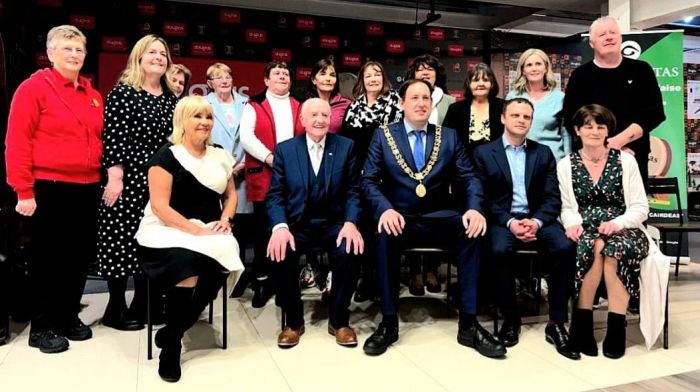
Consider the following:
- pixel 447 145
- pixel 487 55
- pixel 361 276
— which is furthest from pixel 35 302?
pixel 487 55

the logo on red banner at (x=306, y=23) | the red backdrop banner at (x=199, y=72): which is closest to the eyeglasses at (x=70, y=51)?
the red backdrop banner at (x=199, y=72)

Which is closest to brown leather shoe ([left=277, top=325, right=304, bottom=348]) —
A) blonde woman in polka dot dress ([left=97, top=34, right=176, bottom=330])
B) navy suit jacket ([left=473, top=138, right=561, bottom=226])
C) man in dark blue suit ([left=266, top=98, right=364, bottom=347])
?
man in dark blue suit ([left=266, top=98, right=364, bottom=347])

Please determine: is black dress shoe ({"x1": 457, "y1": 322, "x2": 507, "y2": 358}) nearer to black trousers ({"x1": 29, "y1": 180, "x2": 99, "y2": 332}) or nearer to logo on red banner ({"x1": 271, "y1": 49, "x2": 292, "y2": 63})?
black trousers ({"x1": 29, "y1": 180, "x2": 99, "y2": 332})

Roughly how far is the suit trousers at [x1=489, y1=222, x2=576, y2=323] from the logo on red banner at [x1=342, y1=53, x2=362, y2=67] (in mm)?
4683

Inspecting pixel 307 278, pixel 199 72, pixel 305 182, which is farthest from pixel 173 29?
pixel 305 182

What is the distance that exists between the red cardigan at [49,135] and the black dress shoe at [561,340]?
2.41 meters

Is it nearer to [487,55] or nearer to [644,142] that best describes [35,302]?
[644,142]

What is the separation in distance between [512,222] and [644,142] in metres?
1.14

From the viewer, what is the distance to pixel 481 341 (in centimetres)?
262

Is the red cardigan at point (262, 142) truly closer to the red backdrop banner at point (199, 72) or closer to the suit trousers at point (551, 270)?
the suit trousers at point (551, 270)

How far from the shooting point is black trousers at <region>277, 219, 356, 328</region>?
8.98 feet

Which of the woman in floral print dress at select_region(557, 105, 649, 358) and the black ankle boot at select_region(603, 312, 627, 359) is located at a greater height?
the woman in floral print dress at select_region(557, 105, 649, 358)

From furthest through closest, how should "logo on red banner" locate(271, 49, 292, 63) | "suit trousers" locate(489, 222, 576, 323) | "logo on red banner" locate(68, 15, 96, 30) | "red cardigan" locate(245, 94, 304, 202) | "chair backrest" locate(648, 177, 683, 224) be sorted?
"logo on red banner" locate(271, 49, 292, 63)
"logo on red banner" locate(68, 15, 96, 30)
"chair backrest" locate(648, 177, 683, 224)
"red cardigan" locate(245, 94, 304, 202)
"suit trousers" locate(489, 222, 576, 323)

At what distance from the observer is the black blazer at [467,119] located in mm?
3234
